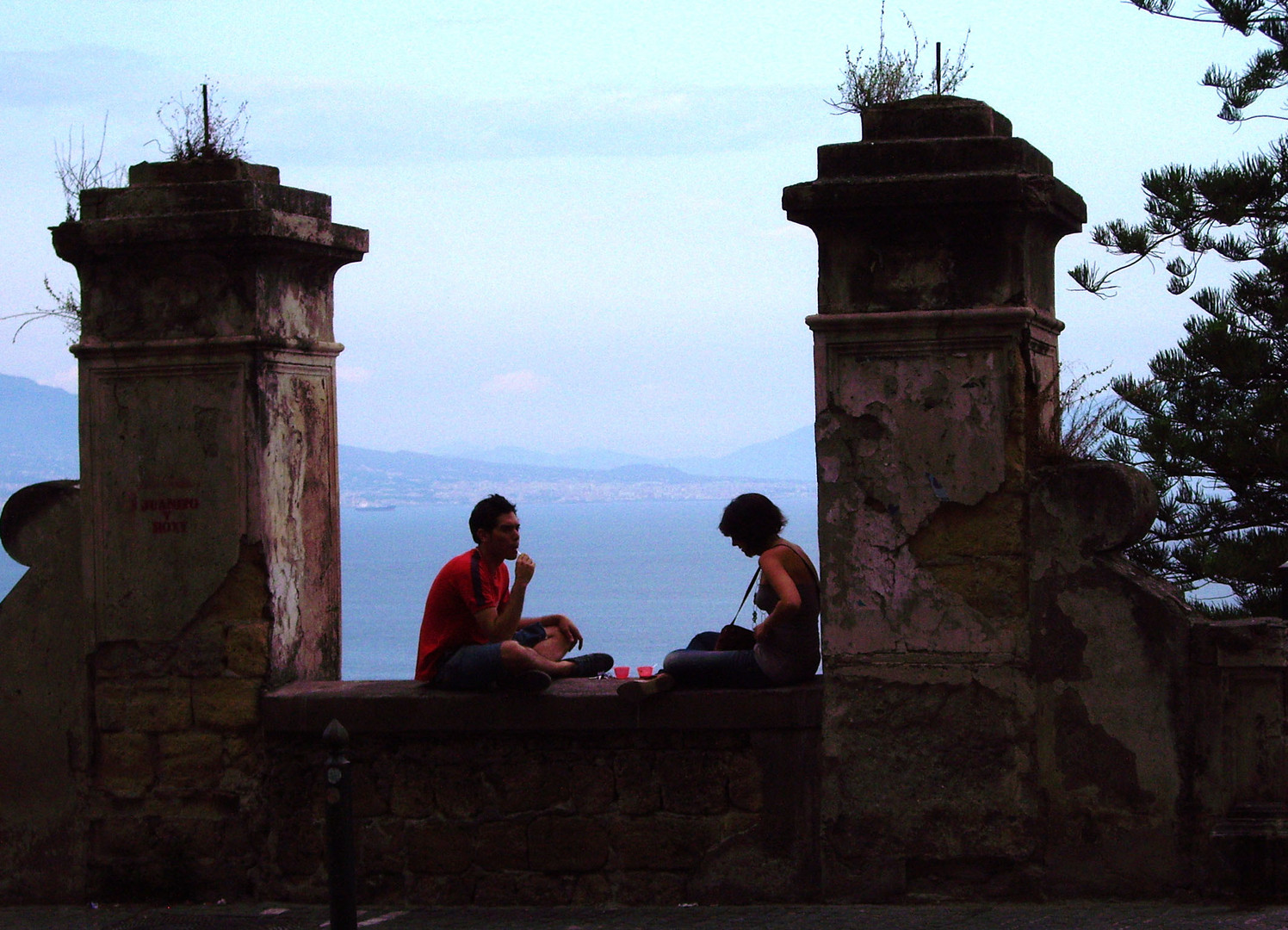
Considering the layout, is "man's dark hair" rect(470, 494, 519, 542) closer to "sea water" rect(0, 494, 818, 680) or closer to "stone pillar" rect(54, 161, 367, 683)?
"stone pillar" rect(54, 161, 367, 683)

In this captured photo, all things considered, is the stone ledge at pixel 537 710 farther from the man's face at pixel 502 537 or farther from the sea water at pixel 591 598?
the sea water at pixel 591 598

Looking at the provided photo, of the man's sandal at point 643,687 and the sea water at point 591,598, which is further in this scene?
the sea water at point 591,598

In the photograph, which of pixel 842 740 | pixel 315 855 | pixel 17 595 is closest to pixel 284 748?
pixel 315 855

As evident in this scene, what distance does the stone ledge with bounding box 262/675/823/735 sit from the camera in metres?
5.43

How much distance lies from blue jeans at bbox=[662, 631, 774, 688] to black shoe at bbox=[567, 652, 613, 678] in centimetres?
42

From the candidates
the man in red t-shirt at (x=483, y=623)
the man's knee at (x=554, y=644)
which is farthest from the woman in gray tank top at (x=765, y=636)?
the man's knee at (x=554, y=644)

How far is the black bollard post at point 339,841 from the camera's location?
462 centimetres

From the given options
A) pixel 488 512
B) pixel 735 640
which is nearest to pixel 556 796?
pixel 735 640

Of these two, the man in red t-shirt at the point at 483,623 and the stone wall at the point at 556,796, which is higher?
the man in red t-shirt at the point at 483,623

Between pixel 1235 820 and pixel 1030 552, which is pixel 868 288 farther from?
pixel 1235 820

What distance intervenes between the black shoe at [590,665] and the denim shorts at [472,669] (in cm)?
25

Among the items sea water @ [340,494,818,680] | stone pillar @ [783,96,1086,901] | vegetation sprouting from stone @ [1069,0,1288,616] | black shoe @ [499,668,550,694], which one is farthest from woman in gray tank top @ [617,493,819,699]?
sea water @ [340,494,818,680]

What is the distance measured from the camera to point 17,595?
6051mm

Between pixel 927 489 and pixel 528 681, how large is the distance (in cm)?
154
